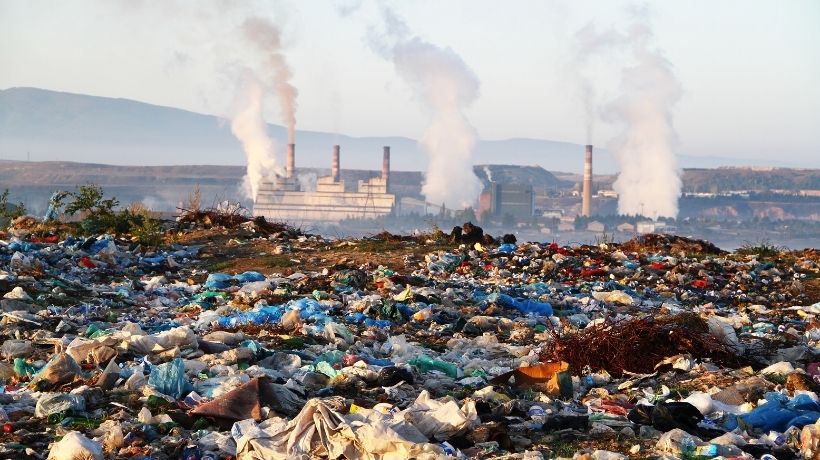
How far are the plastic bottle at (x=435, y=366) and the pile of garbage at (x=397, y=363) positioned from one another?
0.06 ft

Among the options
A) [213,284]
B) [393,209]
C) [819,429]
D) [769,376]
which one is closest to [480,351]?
[769,376]

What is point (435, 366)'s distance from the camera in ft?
19.7

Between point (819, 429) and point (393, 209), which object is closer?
point (819, 429)

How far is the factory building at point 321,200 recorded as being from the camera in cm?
8750

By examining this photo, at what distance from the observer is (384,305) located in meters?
8.33

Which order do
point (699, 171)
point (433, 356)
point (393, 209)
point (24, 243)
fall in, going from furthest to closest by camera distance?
point (699, 171) → point (393, 209) → point (24, 243) → point (433, 356)

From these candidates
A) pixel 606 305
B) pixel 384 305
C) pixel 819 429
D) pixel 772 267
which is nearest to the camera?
pixel 819 429

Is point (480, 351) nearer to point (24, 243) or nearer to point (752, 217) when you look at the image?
point (24, 243)

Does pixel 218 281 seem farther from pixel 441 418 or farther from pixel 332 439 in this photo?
pixel 332 439

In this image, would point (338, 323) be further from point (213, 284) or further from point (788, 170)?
point (788, 170)

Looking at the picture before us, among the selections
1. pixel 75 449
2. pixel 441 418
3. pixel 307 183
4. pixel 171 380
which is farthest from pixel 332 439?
pixel 307 183

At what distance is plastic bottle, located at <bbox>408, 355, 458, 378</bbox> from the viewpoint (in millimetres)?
5953

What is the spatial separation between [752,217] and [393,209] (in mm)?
45732

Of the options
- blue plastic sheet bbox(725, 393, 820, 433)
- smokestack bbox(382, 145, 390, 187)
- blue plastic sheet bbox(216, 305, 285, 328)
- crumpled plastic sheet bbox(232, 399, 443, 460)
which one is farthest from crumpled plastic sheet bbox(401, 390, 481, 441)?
smokestack bbox(382, 145, 390, 187)
